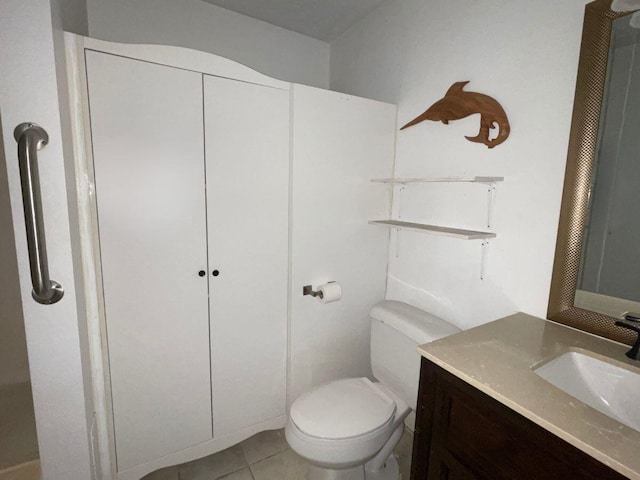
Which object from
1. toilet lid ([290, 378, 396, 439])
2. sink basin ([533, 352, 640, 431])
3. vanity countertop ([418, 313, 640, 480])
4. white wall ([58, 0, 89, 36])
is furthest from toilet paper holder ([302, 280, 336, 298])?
white wall ([58, 0, 89, 36])

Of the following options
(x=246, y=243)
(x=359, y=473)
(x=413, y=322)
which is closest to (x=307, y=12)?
(x=246, y=243)

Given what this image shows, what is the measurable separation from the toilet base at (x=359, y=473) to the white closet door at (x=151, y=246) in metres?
0.62

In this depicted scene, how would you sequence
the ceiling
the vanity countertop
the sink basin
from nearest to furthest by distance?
the vanity countertop → the sink basin → the ceiling

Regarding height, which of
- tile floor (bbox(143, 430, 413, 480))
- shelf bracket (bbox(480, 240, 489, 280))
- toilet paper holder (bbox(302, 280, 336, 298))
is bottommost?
tile floor (bbox(143, 430, 413, 480))

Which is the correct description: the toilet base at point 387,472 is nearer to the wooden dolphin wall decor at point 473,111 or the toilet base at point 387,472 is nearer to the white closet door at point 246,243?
the white closet door at point 246,243

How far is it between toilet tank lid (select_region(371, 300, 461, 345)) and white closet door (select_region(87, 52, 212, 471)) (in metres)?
0.87

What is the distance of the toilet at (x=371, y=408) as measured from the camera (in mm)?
1192

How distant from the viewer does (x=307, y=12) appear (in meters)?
1.88

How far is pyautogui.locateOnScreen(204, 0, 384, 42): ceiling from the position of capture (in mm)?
1788

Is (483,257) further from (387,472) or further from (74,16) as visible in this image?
(74,16)

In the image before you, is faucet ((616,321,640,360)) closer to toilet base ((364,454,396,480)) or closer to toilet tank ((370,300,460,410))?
toilet tank ((370,300,460,410))

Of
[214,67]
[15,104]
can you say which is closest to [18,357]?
[15,104]

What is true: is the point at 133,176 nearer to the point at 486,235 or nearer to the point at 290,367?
the point at 290,367

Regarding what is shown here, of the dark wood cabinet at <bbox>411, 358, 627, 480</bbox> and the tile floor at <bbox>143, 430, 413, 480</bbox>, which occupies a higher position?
the dark wood cabinet at <bbox>411, 358, 627, 480</bbox>
